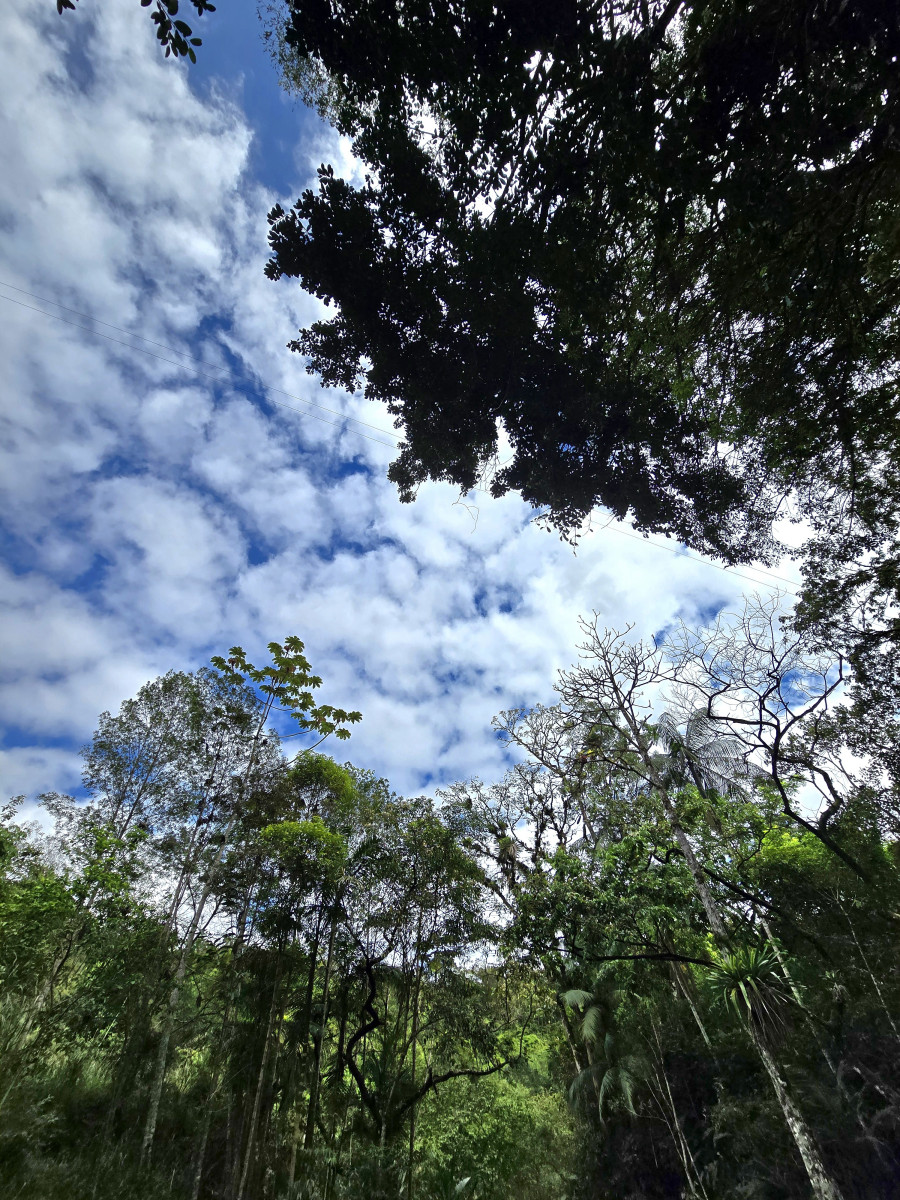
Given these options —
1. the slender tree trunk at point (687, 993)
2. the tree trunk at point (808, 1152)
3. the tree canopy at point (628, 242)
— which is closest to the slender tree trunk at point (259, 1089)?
the tree trunk at point (808, 1152)

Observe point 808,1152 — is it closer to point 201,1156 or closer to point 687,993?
point 687,993

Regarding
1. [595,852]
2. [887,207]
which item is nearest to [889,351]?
[887,207]

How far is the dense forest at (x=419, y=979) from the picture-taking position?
7.22 meters

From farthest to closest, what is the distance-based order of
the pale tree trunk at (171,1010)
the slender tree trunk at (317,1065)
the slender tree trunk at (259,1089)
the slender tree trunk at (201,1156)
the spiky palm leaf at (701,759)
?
the spiky palm leaf at (701,759)
the slender tree trunk at (317,1065)
the slender tree trunk at (259,1089)
the slender tree trunk at (201,1156)
the pale tree trunk at (171,1010)

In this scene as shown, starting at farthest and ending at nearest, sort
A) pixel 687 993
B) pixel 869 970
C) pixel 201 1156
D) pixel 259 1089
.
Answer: pixel 687 993
pixel 869 970
pixel 259 1089
pixel 201 1156

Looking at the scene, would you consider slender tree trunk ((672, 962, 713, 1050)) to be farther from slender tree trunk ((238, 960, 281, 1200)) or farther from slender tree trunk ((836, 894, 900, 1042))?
slender tree trunk ((238, 960, 281, 1200))

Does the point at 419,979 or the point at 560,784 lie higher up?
the point at 560,784

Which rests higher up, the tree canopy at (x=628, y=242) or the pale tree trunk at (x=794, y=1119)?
the tree canopy at (x=628, y=242)

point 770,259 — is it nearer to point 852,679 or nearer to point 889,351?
point 889,351

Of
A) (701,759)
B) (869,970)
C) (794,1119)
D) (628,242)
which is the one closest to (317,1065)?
Answer: (794,1119)

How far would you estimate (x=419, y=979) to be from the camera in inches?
342

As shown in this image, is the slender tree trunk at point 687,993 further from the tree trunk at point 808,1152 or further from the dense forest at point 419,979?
the tree trunk at point 808,1152

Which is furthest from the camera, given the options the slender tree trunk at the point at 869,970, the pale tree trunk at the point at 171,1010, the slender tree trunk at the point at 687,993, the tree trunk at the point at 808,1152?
the slender tree trunk at the point at 687,993

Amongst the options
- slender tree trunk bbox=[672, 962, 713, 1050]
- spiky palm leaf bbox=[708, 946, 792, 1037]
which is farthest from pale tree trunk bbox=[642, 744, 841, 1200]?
slender tree trunk bbox=[672, 962, 713, 1050]
